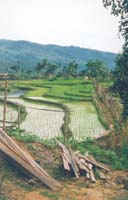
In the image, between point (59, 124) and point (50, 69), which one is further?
point (50, 69)

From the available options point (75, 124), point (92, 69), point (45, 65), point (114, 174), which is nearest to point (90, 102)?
point (75, 124)

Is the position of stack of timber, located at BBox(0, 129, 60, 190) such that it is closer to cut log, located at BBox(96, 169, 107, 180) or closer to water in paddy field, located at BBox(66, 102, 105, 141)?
cut log, located at BBox(96, 169, 107, 180)

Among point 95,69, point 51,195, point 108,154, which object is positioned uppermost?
point 95,69

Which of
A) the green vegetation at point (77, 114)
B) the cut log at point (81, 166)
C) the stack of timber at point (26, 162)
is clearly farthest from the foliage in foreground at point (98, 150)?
the stack of timber at point (26, 162)

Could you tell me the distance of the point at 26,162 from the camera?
32.7 feet

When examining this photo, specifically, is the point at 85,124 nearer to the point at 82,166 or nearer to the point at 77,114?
the point at 77,114

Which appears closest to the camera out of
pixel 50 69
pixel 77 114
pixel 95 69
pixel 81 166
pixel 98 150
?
pixel 81 166

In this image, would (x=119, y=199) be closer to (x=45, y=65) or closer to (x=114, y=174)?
(x=114, y=174)

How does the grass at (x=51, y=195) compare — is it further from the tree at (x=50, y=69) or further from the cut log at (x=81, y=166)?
the tree at (x=50, y=69)

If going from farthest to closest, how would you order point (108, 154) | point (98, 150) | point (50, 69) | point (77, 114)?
point (50, 69)
point (77, 114)
point (98, 150)
point (108, 154)

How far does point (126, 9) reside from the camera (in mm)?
10547

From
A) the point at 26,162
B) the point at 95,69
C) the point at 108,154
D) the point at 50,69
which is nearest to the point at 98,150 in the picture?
the point at 108,154

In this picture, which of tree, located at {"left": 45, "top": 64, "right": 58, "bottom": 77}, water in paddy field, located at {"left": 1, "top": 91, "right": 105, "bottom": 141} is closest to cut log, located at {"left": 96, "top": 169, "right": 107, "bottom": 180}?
water in paddy field, located at {"left": 1, "top": 91, "right": 105, "bottom": 141}

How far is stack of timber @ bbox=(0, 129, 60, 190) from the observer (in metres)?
9.59
